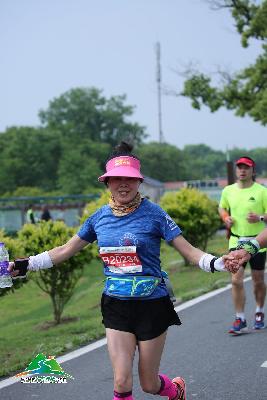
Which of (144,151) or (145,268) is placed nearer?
(145,268)

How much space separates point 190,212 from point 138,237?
42.1 feet

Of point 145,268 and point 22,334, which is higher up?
point 145,268

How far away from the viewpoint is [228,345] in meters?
7.81

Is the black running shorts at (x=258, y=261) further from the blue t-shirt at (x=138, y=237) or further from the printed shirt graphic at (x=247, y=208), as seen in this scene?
the blue t-shirt at (x=138, y=237)

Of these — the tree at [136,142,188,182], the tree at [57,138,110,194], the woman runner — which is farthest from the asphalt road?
the tree at [136,142,188,182]

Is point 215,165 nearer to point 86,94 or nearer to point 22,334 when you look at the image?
point 86,94

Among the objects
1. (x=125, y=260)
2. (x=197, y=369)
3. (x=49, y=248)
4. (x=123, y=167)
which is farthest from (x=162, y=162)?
(x=125, y=260)

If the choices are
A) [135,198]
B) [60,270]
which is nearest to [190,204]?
[60,270]

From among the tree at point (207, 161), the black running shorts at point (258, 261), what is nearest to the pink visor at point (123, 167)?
the black running shorts at point (258, 261)

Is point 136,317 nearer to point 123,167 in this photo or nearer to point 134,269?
point 134,269

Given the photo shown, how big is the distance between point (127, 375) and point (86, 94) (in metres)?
106

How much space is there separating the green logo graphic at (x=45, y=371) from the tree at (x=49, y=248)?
14.9ft

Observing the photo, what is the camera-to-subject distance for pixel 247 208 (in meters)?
8.29

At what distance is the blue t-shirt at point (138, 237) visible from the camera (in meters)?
4.62
